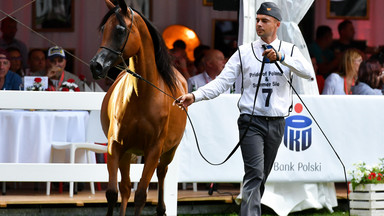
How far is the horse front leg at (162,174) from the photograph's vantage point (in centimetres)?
830

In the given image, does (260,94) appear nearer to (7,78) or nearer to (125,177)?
(125,177)

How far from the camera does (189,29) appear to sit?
1387 centimetres

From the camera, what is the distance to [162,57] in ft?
23.5

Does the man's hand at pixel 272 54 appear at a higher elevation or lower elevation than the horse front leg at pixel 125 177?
higher

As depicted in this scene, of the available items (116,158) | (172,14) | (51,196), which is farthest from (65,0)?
(116,158)

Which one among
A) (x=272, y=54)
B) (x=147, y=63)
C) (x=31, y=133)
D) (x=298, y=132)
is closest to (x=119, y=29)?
(x=147, y=63)

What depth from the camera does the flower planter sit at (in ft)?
29.1

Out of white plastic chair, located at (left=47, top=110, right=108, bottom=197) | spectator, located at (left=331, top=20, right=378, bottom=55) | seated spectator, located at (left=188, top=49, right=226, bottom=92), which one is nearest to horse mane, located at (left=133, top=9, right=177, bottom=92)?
white plastic chair, located at (left=47, top=110, right=108, bottom=197)

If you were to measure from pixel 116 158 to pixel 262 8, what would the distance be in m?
1.79

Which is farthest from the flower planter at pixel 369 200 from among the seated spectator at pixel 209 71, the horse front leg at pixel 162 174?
the seated spectator at pixel 209 71

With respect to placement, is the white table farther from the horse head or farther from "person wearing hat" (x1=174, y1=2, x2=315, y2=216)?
"person wearing hat" (x1=174, y1=2, x2=315, y2=216)

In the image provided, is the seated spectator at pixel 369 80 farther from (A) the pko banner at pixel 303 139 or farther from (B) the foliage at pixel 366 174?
(B) the foliage at pixel 366 174

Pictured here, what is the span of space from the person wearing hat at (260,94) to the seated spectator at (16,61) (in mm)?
5658

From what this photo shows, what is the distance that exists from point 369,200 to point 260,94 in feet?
8.98
